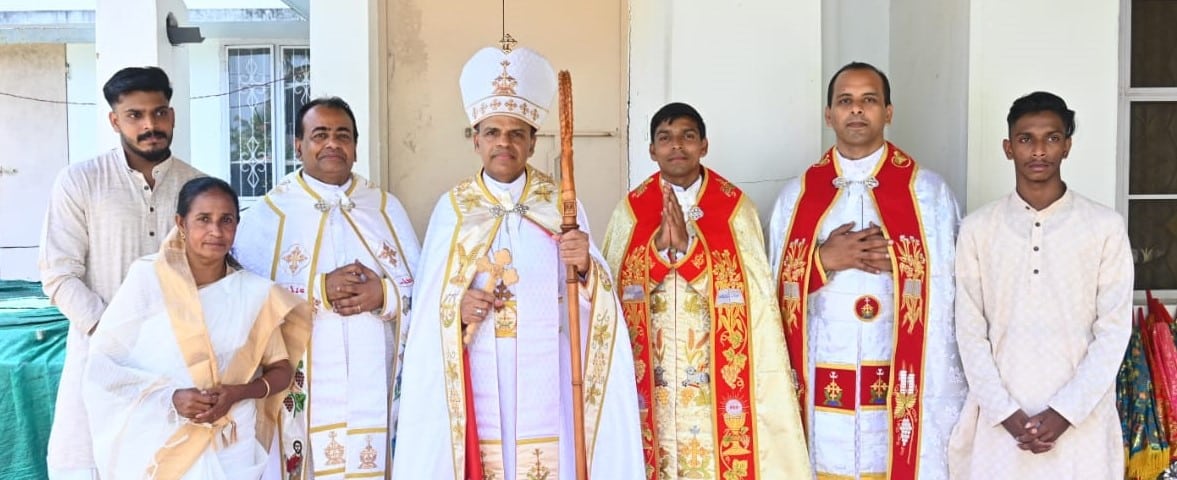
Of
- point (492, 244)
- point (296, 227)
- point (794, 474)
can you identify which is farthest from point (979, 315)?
point (296, 227)

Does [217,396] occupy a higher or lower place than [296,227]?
lower

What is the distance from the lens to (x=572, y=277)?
3.27 metres

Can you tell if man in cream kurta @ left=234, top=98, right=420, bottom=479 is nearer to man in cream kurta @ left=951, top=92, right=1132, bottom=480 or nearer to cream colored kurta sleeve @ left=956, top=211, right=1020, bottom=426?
cream colored kurta sleeve @ left=956, top=211, right=1020, bottom=426

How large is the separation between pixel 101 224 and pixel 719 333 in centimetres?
235

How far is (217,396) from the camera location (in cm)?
312

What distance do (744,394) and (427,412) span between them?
119 centimetres

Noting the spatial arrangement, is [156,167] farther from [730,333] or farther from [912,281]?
[912,281]

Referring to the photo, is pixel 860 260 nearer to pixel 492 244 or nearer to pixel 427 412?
pixel 492 244

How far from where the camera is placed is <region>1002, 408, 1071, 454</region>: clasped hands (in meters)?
3.32

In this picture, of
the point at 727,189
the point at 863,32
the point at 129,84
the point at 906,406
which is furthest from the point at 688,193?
the point at 863,32

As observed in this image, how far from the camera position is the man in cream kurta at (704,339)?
11.8ft

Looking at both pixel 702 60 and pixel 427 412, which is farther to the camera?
pixel 702 60

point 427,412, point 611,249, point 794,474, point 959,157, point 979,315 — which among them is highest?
point 959,157

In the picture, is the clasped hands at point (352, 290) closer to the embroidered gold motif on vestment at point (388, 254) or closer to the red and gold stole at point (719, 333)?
the embroidered gold motif on vestment at point (388, 254)
